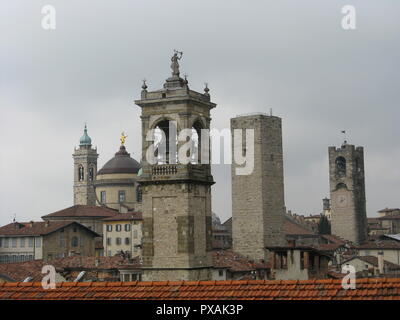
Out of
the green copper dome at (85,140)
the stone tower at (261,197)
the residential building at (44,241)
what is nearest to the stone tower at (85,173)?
the green copper dome at (85,140)

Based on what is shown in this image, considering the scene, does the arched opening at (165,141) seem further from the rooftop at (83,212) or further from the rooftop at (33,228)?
the rooftop at (83,212)

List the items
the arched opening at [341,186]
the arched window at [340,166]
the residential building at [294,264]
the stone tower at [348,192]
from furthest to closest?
the arched window at [340,166]
the arched opening at [341,186]
the stone tower at [348,192]
the residential building at [294,264]

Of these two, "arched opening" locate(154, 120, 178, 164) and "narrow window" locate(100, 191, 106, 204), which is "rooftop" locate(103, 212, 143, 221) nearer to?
"narrow window" locate(100, 191, 106, 204)

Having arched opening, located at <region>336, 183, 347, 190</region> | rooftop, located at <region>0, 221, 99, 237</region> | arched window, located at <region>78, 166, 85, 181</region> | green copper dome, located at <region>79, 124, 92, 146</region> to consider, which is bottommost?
rooftop, located at <region>0, 221, 99, 237</region>

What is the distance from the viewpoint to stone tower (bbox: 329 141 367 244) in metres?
125

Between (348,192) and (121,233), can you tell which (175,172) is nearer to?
(121,233)

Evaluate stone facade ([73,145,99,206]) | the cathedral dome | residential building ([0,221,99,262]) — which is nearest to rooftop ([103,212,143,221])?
residential building ([0,221,99,262])

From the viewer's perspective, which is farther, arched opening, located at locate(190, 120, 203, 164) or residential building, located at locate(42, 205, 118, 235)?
residential building, located at locate(42, 205, 118, 235)

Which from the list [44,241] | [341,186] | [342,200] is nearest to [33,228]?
[44,241]

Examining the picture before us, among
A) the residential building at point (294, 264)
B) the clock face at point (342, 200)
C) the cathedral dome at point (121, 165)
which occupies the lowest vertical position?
the residential building at point (294, 264)

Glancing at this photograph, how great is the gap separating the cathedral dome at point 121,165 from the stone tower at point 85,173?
105ft

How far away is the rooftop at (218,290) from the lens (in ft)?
49.9

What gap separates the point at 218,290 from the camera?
637 inches
